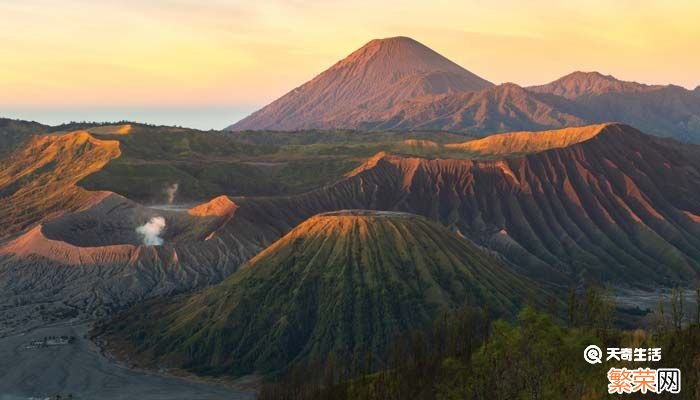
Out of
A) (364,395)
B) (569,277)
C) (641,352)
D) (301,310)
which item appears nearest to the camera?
(641,352)

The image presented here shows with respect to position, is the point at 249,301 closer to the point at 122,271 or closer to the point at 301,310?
the point at 301,310

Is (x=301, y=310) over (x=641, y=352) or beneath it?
beneath

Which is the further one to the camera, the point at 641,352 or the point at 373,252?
the point at 373,252

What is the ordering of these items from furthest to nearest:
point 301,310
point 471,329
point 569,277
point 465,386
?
point 569,277 → point 301,310 → point 471,329 → point 465,386

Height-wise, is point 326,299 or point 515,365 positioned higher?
point 515,365

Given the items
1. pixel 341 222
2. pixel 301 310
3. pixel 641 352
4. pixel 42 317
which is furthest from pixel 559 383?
pixel 42 317

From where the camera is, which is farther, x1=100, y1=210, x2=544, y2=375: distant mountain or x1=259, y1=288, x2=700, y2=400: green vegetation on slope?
x1=100, y1=210, x2=544, y2=375: distant mountain

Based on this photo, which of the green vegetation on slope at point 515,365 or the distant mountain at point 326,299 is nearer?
the green vegetation on slope at point 515,365

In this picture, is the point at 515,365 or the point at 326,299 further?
the point at 326,299
